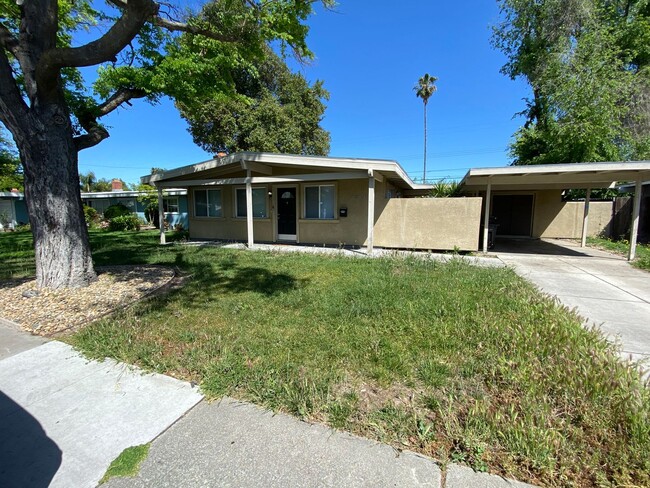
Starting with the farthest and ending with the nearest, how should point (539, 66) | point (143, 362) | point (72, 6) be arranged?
point (539, 66), point (72, 6), point (143, 362)

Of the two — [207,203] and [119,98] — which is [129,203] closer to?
[207,203]

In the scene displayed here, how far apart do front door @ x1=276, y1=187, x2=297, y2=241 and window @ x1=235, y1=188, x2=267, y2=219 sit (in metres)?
0.62

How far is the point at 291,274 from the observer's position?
21.9ft

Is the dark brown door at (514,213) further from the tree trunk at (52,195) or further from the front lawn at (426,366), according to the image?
the tree trunk at (52,195)

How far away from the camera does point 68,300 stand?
471 centimetres

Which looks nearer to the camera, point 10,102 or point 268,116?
point 10,102

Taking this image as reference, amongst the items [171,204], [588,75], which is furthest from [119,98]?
[588,75]

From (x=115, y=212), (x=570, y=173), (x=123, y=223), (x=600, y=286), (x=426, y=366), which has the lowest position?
(x=426, y=366)

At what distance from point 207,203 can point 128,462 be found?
39.4ft

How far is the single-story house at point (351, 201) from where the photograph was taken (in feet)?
29.6

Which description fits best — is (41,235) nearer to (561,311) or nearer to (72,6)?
(72,6)

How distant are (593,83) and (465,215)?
11098 mm

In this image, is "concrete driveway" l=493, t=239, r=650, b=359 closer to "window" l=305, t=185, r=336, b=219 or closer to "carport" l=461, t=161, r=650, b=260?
"carport" l=461, t=161, r=650, b=260

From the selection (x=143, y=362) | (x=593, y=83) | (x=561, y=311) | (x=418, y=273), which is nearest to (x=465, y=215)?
(x=418, y=273)
